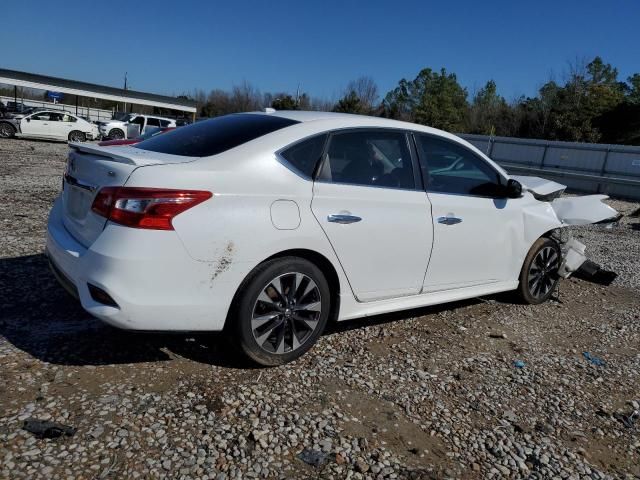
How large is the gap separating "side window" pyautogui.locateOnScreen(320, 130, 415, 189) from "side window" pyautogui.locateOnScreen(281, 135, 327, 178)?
7 cm

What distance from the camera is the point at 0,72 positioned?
34.0 meters

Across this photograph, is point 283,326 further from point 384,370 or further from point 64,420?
point 64,420

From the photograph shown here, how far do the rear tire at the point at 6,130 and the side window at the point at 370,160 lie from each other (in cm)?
2437

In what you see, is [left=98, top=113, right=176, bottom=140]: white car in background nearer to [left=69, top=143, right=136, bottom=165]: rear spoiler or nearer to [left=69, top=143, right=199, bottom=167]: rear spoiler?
[left=69, top=143, right=136, bottom=165]: rear spoiler

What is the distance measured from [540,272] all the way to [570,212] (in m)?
0.78

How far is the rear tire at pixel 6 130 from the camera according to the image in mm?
23250

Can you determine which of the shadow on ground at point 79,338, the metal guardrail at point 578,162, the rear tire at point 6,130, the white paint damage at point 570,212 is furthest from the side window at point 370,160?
the rear tire at point 6,130

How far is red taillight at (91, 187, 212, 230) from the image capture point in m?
2.88

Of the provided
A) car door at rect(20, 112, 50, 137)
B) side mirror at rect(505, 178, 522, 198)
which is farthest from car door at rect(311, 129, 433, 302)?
car door at rect(20, 112, 50, 137)

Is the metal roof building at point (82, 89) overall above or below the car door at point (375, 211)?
above

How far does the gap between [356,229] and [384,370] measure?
999mm

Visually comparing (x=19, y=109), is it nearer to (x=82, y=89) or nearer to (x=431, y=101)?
(x=82, y=89)

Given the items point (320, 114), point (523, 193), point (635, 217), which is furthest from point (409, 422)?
point (635, 217)

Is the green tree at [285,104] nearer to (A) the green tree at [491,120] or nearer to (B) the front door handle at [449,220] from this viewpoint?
(A) the green tree at [491,120]
